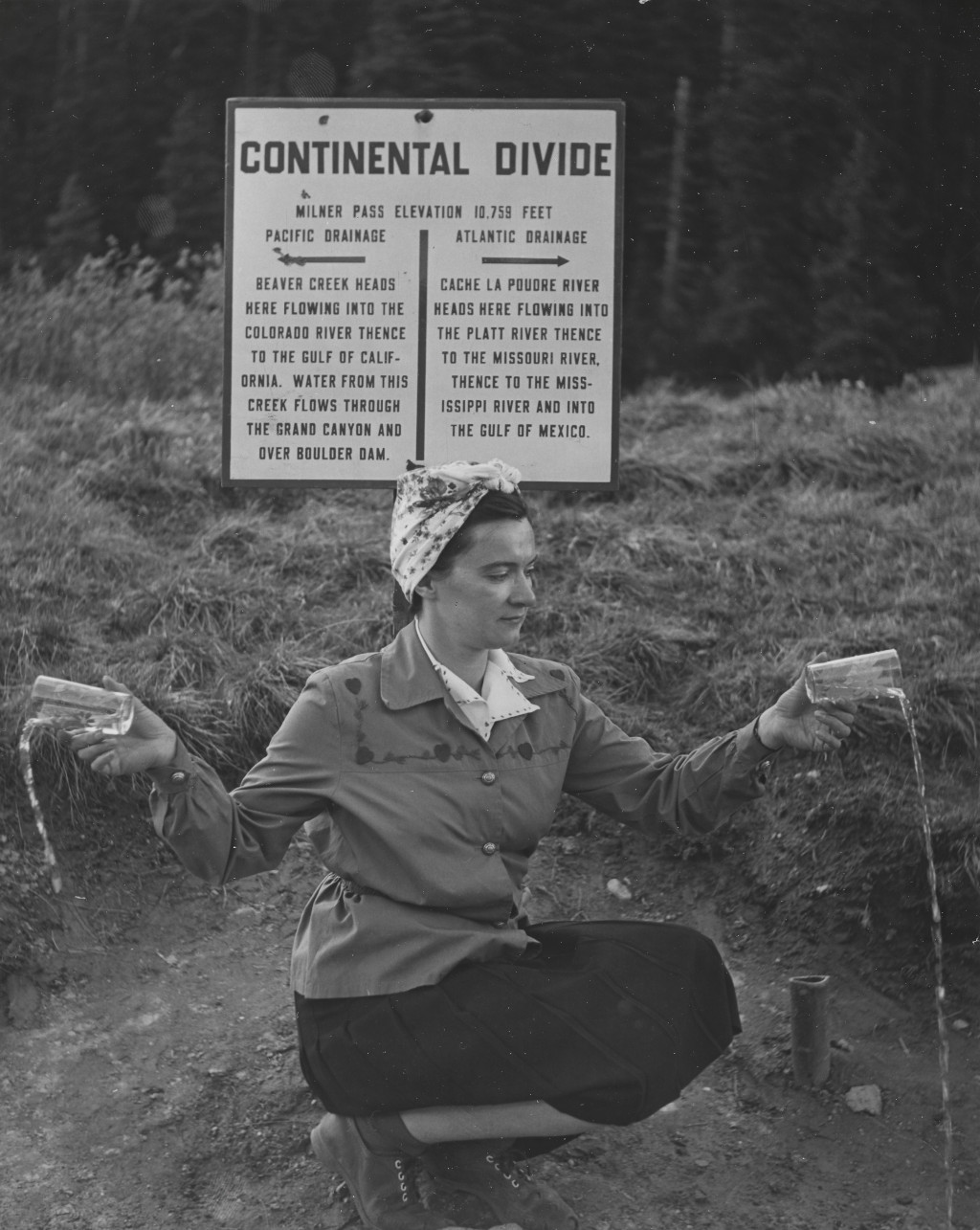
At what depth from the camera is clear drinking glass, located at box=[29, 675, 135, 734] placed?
253 cm

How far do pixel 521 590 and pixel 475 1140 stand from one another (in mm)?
1149

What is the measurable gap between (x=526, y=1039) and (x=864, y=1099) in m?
1.37

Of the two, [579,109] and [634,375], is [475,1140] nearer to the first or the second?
[579,109]

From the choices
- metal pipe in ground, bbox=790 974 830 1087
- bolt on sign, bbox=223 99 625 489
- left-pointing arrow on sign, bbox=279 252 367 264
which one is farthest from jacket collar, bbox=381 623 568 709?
left-pointing arrow on sign, bbox=279 252 367 264

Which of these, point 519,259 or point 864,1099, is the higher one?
point 519,259

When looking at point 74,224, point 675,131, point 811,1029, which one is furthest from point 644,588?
point 74,224

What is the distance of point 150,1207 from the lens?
3193 millimetres

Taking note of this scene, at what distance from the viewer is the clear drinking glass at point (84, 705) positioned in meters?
2.53

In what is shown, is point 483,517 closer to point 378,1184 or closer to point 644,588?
point 378,1184

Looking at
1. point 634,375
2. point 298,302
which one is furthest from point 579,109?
point 634,375

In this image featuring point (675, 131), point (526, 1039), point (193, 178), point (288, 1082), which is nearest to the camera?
point (526, 1039)

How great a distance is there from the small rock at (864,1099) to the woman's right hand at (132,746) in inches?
84.3

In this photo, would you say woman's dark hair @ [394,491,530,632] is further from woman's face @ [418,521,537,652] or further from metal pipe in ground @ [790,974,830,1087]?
metal pipe in ground @ [790,974,830,1087]

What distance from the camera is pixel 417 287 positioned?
3.96m
